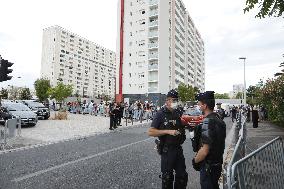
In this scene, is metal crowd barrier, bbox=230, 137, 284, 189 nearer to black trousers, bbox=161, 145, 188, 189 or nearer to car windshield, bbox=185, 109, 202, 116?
black trousers, bbox=161, 145, 188, 189

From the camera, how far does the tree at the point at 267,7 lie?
6.07 m

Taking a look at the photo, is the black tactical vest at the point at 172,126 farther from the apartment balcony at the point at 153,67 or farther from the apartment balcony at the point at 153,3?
the apartment balcony at the point at 153,3

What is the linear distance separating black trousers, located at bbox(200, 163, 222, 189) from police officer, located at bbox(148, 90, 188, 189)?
919mm

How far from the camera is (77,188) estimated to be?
7.08 meters

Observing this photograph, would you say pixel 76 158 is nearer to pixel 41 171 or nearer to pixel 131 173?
pixel 41 171

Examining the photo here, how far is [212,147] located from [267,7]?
125 inches

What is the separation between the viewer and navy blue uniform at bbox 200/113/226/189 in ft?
13.6

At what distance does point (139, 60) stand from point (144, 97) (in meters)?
8.52

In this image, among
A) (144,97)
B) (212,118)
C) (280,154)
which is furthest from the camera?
(144,97)

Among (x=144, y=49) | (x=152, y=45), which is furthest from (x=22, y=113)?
(x=144, y=49)

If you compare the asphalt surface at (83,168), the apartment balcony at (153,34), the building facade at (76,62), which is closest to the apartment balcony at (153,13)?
the apartment balcony at (153,34)

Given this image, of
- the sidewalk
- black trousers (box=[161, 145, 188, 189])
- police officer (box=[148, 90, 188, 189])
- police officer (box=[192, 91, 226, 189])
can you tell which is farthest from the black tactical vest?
the sidewalk

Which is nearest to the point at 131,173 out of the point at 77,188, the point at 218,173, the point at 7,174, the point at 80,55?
the point at 77,188

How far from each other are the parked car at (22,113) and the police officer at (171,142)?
18329 millimetres
